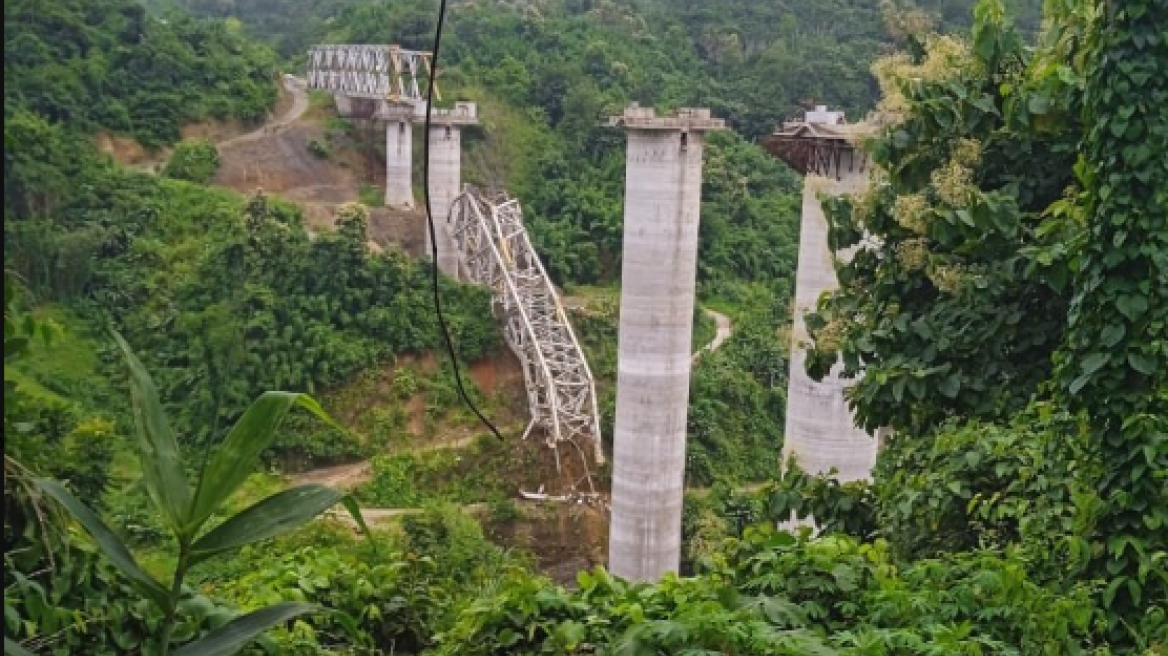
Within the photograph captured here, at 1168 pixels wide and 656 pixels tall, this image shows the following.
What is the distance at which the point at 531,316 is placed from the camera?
59.8 feet

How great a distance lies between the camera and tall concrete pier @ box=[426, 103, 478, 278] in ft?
62.6

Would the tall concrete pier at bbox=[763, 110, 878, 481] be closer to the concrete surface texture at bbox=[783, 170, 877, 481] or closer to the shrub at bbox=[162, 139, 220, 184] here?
the concrete surface texture at bbox=[783, 170, 877, 481]

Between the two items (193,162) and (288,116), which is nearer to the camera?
(193,162)

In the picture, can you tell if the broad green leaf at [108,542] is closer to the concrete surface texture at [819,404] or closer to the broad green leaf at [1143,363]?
the broad green leaf at [1143,363]

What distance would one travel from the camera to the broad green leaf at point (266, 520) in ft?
4.90

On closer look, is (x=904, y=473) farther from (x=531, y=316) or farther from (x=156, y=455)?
(x=531, y=316)

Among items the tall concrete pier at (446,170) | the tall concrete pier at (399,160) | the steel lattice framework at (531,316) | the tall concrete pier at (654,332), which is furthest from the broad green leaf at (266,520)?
the tall concrete pier at (399,160)

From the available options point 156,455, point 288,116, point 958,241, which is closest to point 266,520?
point 156,455

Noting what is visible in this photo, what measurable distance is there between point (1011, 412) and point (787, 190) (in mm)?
22868

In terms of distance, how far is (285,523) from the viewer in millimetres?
1499

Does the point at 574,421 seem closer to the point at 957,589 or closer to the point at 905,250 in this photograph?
the point at 905,250

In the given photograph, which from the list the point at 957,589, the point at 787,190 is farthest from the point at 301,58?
the point at 957,589

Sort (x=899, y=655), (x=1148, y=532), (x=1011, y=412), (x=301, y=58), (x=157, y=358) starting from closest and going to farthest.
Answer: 1. (x=899, y=655)
2. (x=1148, y=532)
3. (x=1011, y=412)
4. (x=157, y=358)
5. (x=301, y=58)

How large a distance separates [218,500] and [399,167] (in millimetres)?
20571
